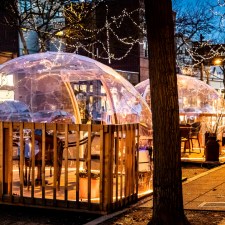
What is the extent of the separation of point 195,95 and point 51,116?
947 cm

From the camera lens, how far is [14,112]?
10.8m

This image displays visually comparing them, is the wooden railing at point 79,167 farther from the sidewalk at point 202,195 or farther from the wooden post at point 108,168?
the sidewalk at point 202,195

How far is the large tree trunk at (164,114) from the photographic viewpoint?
6.27 m

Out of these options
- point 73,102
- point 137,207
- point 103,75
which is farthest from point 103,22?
point 137,207

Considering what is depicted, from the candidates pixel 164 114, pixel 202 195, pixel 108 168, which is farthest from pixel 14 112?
pixel 164 114

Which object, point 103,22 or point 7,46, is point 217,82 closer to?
point 103,22

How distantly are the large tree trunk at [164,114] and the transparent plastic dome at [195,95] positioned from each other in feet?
40.9

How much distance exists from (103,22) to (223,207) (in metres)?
28.9

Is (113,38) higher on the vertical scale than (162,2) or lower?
higher

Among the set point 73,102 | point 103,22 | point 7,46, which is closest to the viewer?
point 73,102

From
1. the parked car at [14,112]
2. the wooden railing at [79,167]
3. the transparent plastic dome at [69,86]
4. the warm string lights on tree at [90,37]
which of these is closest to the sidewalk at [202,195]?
the wooden railing at [79,167]

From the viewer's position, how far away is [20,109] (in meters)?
10.9

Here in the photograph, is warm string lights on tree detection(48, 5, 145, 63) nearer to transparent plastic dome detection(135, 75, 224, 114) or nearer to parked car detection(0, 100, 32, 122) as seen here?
transparent plastic dome detection(135, 75, 224, 114)

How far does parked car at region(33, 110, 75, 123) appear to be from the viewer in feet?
38.5
